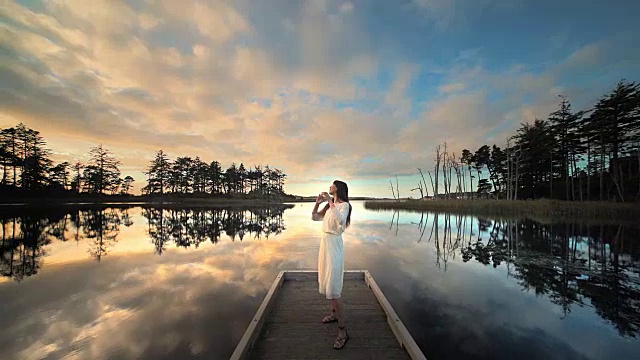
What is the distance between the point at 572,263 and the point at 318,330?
9826 millimetres

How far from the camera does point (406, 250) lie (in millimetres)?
11625

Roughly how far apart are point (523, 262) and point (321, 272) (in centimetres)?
918

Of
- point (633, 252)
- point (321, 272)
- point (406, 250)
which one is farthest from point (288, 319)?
point (633, 252)

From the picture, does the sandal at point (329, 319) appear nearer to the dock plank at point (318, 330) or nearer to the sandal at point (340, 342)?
the dock plank at point (318, 330)

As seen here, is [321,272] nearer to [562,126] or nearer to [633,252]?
[633,252]

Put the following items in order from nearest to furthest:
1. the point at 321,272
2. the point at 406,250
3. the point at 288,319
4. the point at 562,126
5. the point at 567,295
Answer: the point at 321,272, the point at 288,319, the point at 567,295, the point at 406,250, the point at 562,126

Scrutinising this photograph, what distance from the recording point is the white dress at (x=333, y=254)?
3250 millimetres

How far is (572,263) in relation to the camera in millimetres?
8688

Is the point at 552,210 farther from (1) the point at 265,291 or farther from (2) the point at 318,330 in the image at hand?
(2) the point at 318,330

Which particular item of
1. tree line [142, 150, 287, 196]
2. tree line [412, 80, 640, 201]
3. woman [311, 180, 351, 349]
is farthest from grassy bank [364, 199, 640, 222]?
tree line [142, 150, 287, 196]

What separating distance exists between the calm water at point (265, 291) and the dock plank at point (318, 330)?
2.37 feet

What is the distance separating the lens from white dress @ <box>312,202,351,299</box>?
325cm

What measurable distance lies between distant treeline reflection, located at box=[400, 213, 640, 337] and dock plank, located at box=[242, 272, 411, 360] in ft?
14.1

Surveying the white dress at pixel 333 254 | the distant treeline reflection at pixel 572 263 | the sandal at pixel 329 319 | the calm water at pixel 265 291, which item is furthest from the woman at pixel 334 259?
the distant treeline reflection at pixel 572 263
